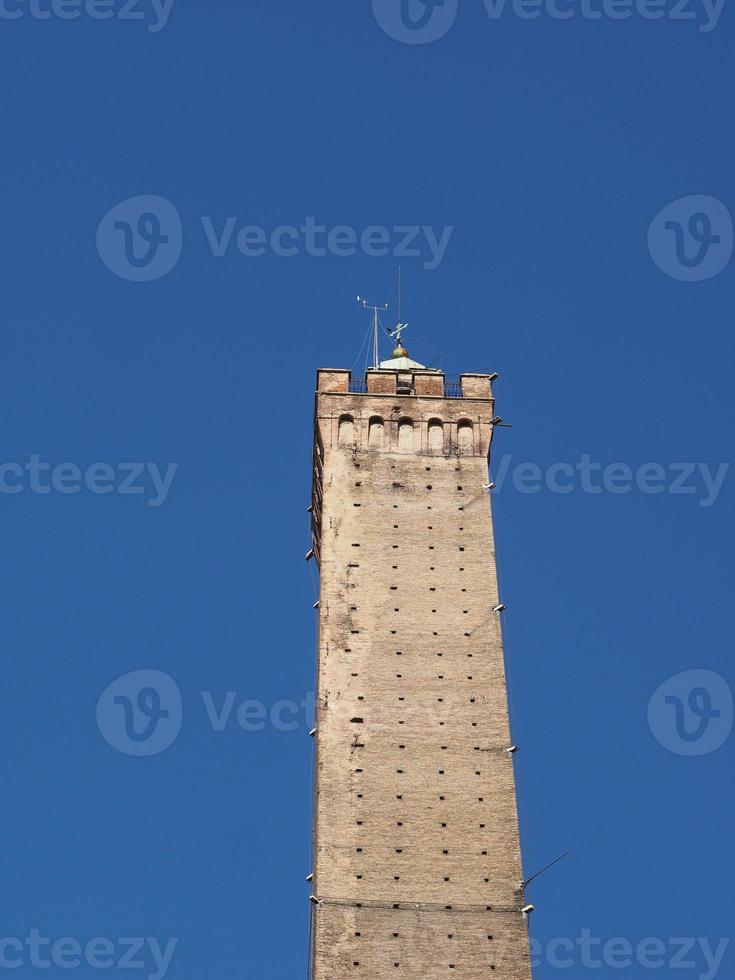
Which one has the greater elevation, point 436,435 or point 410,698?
point 436,435

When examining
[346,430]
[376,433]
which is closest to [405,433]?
[376,433]

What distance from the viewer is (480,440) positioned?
6175cm

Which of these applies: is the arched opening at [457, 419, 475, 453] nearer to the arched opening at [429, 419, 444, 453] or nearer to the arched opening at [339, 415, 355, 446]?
the arched opening at [429, 419, 444, 453]

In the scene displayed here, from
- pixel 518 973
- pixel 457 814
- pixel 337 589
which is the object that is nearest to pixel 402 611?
pixel 337 589

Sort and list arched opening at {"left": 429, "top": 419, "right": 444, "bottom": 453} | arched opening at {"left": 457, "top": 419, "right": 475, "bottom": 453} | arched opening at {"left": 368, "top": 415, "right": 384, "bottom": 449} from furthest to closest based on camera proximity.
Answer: arched opening at {"left": 457, "top": 419, "right": 475, "bottom": 453}, arched opening at {"left": 429, "top": 419, "right": 444, "bottom": 453}, arched opening at {"left": 368, "top": 415, "right": 384, "bottom": 449}

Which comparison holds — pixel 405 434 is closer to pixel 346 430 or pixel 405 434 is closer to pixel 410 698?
pixel 346 430

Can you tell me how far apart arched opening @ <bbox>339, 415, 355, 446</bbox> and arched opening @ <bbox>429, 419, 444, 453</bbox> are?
6.93 ft

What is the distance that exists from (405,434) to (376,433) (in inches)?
30.9

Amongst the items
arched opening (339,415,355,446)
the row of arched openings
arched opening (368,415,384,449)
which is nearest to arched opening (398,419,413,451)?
the row of arched openings

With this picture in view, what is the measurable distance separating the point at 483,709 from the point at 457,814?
297 cm

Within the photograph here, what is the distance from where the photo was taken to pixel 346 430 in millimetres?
61562

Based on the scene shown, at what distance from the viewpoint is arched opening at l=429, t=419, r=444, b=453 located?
201 feet

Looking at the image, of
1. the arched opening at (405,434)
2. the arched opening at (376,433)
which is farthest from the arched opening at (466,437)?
the arched opening at (376,433)

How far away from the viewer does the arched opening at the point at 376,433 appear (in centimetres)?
6125
